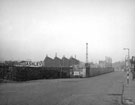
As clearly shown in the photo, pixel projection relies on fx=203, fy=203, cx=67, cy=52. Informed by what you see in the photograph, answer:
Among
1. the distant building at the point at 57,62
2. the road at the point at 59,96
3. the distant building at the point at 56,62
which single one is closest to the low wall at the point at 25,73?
the road at the point at 59,96

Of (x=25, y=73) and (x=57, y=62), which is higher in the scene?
(x=57, y=62)

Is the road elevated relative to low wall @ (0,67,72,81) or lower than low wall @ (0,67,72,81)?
lower

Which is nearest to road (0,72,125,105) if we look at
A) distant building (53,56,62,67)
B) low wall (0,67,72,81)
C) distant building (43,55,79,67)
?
low wall (0,67,72,81)

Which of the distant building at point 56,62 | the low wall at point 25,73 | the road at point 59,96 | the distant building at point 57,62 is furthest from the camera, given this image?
the distant building at point 56,62

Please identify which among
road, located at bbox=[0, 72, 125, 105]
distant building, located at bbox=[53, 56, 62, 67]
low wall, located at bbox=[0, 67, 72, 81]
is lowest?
road, located at bbox=[0, 72, 125, 105]

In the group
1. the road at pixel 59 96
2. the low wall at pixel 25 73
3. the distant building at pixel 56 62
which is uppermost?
the distant building at pixel 56 62

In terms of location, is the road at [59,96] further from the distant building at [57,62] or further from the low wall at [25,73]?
the distant building at [57,62]

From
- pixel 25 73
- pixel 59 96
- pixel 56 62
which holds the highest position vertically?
pixel 56 62

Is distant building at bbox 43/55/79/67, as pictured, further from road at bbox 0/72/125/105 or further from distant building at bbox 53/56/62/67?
road at bbox 0/72/125/105

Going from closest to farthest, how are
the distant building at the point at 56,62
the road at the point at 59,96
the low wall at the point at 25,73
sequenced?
1. the road at the point at 59,96
2. the low wall at the point at 25,73
3. the distant building at the point at 56,62

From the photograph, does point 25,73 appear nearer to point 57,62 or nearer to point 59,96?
point 59,96

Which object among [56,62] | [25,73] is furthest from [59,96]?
[56,62]

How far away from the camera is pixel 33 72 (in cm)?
3803

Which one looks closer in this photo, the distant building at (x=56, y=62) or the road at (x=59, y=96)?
the road at (x=59, y=96)
